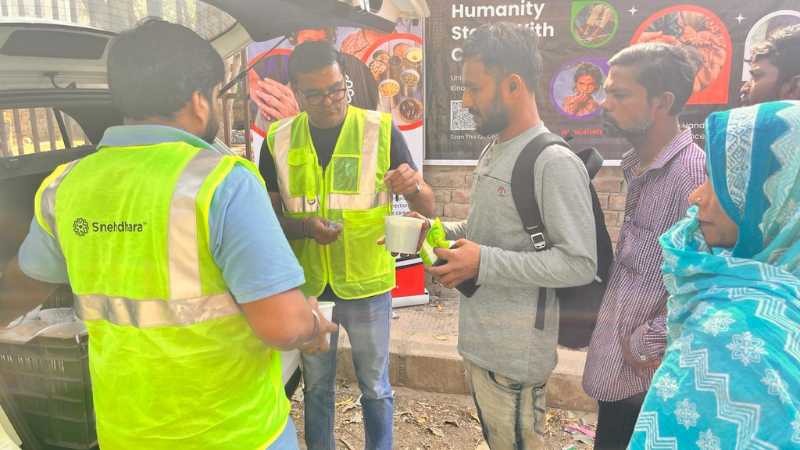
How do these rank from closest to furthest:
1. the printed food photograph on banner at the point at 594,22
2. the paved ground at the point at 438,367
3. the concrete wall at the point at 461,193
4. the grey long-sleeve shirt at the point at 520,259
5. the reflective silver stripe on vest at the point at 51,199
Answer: the reflective silver stripe on vest at the point at 51,199, the grey long-sleeve shirt at the point at 520,259, the paved ground at the point at 438,367, the printed food photograph on banner at the point at 594,22, the concrete wall at the point at 461,193

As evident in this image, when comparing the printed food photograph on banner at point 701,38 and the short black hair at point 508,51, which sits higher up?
the printed food photograph on banner at point 701,38

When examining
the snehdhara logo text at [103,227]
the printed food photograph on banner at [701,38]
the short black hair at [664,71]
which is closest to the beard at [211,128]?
the snehdhara logo text at [103,227]

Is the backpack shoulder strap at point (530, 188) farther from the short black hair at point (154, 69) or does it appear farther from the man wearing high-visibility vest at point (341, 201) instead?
→ the short black hair at point (154, 69)

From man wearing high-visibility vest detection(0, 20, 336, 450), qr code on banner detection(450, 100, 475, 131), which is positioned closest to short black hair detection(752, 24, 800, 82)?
qr code on banner detection(450, 100, 475, 131)

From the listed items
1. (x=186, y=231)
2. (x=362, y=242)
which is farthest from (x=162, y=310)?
(x=362, y=242)

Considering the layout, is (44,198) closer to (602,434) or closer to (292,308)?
(292,308)

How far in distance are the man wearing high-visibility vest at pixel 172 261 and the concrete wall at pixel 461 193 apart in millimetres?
2948

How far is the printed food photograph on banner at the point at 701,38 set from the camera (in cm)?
358

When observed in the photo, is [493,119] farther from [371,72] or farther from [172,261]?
[371,72]

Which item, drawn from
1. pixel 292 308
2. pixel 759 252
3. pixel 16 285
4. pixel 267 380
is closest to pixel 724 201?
pixel 759 252

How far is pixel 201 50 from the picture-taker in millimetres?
1280

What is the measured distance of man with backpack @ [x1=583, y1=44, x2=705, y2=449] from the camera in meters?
1.63

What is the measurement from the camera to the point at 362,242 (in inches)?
92.5

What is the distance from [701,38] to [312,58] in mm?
2786
